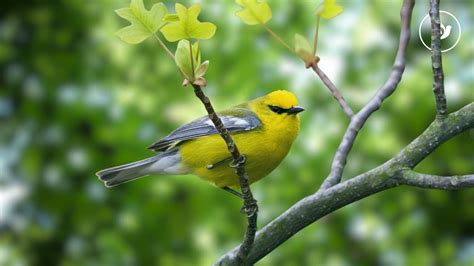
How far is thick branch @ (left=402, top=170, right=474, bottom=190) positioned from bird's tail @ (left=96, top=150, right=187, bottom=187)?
1.01 meters

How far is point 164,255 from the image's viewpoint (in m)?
3.37

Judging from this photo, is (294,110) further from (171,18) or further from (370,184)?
(171,18)

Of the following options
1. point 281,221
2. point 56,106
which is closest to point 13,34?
point 56,106

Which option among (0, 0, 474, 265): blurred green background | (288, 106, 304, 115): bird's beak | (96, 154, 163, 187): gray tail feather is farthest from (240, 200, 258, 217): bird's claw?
(0, 0, 474, 265): blurred green background

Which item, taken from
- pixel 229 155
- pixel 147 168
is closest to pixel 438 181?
pixel 229 155

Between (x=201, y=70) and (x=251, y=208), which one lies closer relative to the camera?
(x=201, y=70)

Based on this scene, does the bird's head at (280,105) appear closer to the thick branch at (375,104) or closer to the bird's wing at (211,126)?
the bird's wing at (211,126)

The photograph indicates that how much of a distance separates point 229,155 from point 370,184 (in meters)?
0.81

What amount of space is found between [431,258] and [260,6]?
92.1 inches

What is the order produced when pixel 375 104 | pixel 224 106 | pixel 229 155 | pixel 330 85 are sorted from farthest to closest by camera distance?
pixel 224 106 → pixel 229 155 → pixel 375 104 → pixel 330 85

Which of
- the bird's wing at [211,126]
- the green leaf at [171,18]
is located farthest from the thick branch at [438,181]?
the bird's wing at [211,126]

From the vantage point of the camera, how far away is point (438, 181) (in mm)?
1221

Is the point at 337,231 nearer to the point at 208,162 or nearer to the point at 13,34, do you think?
the point at 208,162

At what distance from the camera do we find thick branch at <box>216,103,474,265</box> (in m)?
1.26
